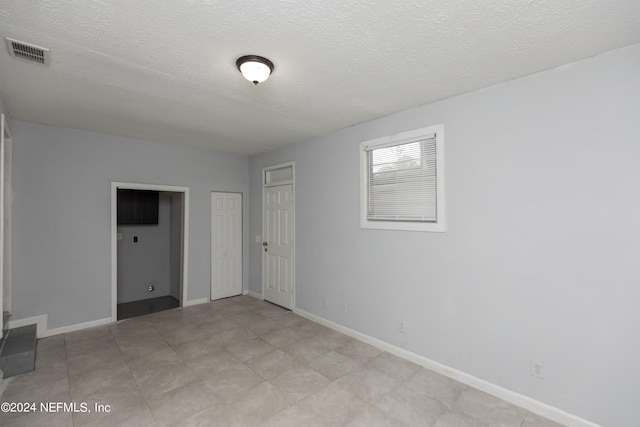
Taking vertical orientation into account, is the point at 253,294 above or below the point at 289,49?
below

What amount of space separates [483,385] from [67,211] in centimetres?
532

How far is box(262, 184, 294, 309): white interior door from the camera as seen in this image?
15.5 feet

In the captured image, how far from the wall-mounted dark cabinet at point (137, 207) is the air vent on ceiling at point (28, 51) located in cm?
344

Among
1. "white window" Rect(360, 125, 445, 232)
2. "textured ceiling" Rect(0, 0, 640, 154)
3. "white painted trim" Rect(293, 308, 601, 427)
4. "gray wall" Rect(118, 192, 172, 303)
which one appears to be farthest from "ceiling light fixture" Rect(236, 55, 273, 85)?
"gray wall" Rect(118, 192, 172, 303)

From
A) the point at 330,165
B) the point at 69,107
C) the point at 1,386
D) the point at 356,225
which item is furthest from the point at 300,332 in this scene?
the point at 69,107

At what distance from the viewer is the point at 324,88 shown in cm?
261

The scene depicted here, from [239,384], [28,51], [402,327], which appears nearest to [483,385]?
[402,327]

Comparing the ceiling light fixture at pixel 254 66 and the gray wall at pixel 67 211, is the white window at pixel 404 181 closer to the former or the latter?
the ceiling light fixture at pixel 254 66

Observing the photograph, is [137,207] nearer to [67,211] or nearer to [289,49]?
[67,211]

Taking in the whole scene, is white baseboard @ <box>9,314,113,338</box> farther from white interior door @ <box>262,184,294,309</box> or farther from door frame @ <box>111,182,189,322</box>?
white interior door @ <box>262,184,294,309</box>

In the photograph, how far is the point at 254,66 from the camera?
6.78 ft

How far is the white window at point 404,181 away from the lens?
292 centimetres

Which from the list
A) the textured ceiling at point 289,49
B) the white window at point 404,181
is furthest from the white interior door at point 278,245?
the textured ceiling at point 289,49

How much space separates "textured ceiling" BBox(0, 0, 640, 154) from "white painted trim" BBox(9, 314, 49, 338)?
2527 mm
